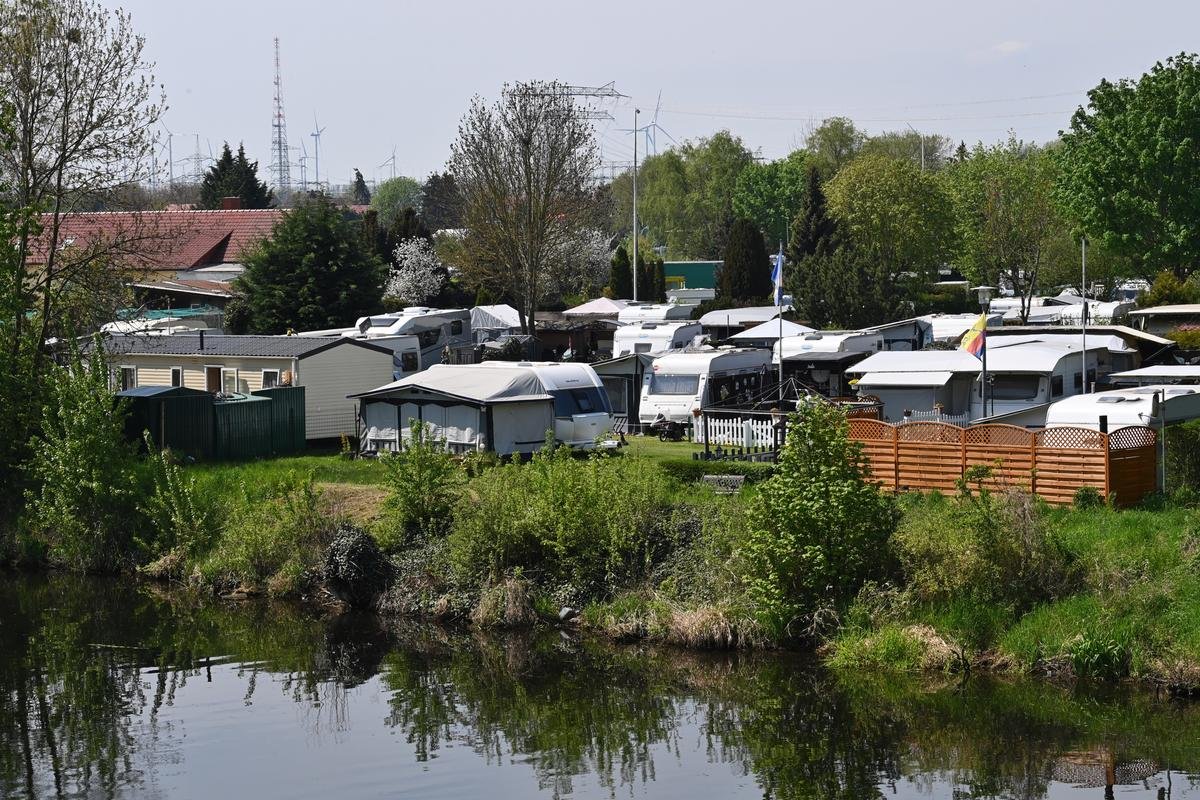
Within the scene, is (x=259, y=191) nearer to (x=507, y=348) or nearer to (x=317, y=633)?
(x=507, y=348)

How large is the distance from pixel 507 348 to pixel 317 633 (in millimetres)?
23353

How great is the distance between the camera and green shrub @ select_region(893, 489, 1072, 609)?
1950 cm

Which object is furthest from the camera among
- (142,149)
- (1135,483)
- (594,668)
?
(142,149)

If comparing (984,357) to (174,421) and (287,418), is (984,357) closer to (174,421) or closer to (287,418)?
(287,418)

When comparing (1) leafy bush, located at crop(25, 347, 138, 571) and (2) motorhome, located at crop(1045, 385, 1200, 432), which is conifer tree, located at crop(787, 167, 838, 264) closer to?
(2) motorhome, located at crop(1045, 385, 1200, 432)

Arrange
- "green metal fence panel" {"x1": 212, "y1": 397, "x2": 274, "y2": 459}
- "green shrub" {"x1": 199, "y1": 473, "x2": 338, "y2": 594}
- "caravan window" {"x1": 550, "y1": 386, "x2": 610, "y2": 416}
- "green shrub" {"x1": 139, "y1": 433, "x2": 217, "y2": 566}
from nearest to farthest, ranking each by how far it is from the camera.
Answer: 1. "green shrub" {"x1": 199, "y1": 473, "x2": 338, "y2": 594}
2. "green shrub" {"x1": 139, "y1": 433, "x2": 217, "y2": 566}
3. "caravan window" {"x1": 550, "y1": 386, "x2": 610, "y2": 416}
4. "green metal fence panel" {"x1": 212, "y1": 397, "x2": 274, "y2": 459}

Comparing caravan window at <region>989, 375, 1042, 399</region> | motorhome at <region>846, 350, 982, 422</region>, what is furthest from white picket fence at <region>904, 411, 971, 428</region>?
caravan window at <region>989, 375, 1042, 399</region>

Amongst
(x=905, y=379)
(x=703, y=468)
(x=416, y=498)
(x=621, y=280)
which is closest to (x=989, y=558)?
(x=703, y=468)

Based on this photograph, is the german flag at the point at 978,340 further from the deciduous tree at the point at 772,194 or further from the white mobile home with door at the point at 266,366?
the deciduous tree at the point at 772,194

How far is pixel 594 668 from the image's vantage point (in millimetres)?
20438

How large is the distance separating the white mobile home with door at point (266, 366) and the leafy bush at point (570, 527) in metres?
11.1

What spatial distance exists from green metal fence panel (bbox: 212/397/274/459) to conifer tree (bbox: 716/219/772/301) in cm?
3511

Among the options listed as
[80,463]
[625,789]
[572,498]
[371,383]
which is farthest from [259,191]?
[625,789]

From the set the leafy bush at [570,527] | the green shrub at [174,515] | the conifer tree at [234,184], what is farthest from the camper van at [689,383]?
the conifer tree at [234,184]
